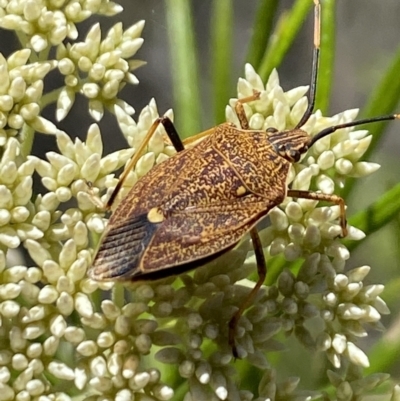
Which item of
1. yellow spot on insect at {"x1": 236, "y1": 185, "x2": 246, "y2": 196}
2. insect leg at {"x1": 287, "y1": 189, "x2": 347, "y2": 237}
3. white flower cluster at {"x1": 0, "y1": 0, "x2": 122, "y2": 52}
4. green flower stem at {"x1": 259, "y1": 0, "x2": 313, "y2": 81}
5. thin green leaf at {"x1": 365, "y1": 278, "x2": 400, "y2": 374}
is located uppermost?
white flower cluster at {"x1": 0, "y1": 0, "x2": 122, "y2": 52}

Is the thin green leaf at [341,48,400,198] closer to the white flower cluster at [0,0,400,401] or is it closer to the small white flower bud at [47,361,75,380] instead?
the white flower cluster at [0,0,400,401]

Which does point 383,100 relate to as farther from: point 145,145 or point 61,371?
point 61,371

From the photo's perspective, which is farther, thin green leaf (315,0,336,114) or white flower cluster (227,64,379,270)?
thin green leaf (315,0,336,114)

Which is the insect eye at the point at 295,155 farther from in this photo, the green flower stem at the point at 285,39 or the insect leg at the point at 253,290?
the green flower stem at the point at 285,39

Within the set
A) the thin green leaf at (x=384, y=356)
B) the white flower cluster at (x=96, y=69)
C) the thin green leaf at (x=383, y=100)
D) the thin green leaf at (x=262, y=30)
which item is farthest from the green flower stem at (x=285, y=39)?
the thin green leaf at (x=384, y=356)

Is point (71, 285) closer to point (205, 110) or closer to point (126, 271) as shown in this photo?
point (126, 271)

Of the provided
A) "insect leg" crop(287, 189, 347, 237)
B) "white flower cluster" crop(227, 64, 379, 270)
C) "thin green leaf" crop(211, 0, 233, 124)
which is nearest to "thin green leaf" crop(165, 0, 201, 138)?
"thin green leaf" crop(211, 0, 233, 124)

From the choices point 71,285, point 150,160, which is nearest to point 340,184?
point 150,160

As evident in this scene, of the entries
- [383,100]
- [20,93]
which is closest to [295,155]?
[383,100]
